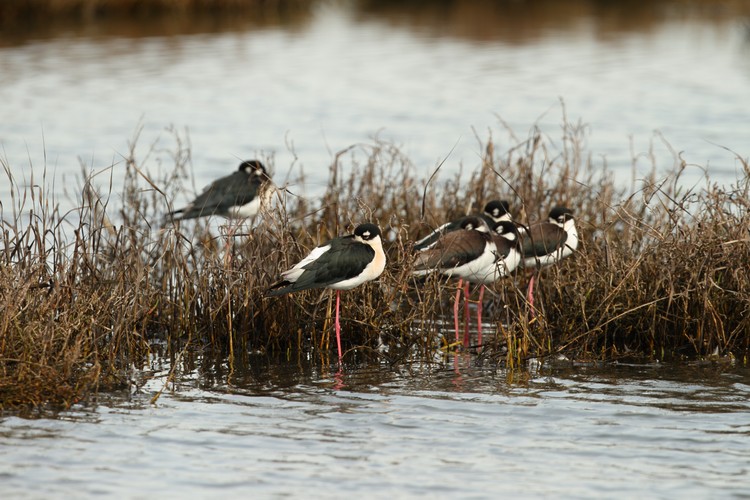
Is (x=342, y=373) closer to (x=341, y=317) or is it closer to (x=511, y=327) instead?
(x=341, y=317)

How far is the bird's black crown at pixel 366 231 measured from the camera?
27.5 feet

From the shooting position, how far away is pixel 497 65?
27.9 meters

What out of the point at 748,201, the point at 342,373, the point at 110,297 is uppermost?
the point at 748,201

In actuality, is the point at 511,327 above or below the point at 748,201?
below

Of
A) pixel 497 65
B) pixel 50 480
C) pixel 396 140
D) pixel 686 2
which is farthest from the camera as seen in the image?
pixel 686 2

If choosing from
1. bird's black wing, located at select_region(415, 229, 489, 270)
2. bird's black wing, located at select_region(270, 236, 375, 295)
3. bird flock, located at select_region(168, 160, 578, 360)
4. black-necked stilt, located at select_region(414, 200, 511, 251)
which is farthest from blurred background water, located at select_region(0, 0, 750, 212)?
bird's black wing, located at select_region(270, 236, 375, 295)

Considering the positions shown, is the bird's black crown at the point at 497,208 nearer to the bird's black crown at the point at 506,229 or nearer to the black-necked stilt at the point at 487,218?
the black-necked stilt at the point at 487,218

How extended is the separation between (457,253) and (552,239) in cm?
96

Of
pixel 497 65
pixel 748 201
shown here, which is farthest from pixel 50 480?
pixel 497 65

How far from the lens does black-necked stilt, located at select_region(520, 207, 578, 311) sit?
9406 mm

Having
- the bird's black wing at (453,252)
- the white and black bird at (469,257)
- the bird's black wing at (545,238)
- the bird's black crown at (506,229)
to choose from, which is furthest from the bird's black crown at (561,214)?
the bird's black wing at (453,252)

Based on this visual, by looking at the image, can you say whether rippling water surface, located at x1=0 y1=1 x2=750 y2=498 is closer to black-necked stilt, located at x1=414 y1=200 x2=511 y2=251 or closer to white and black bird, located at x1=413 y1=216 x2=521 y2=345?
white and black bird, located at x1=413 y1=216 x2=521 y2=345

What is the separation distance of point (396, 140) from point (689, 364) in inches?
442

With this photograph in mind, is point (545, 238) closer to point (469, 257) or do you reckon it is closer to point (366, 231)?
point (469, 257)
